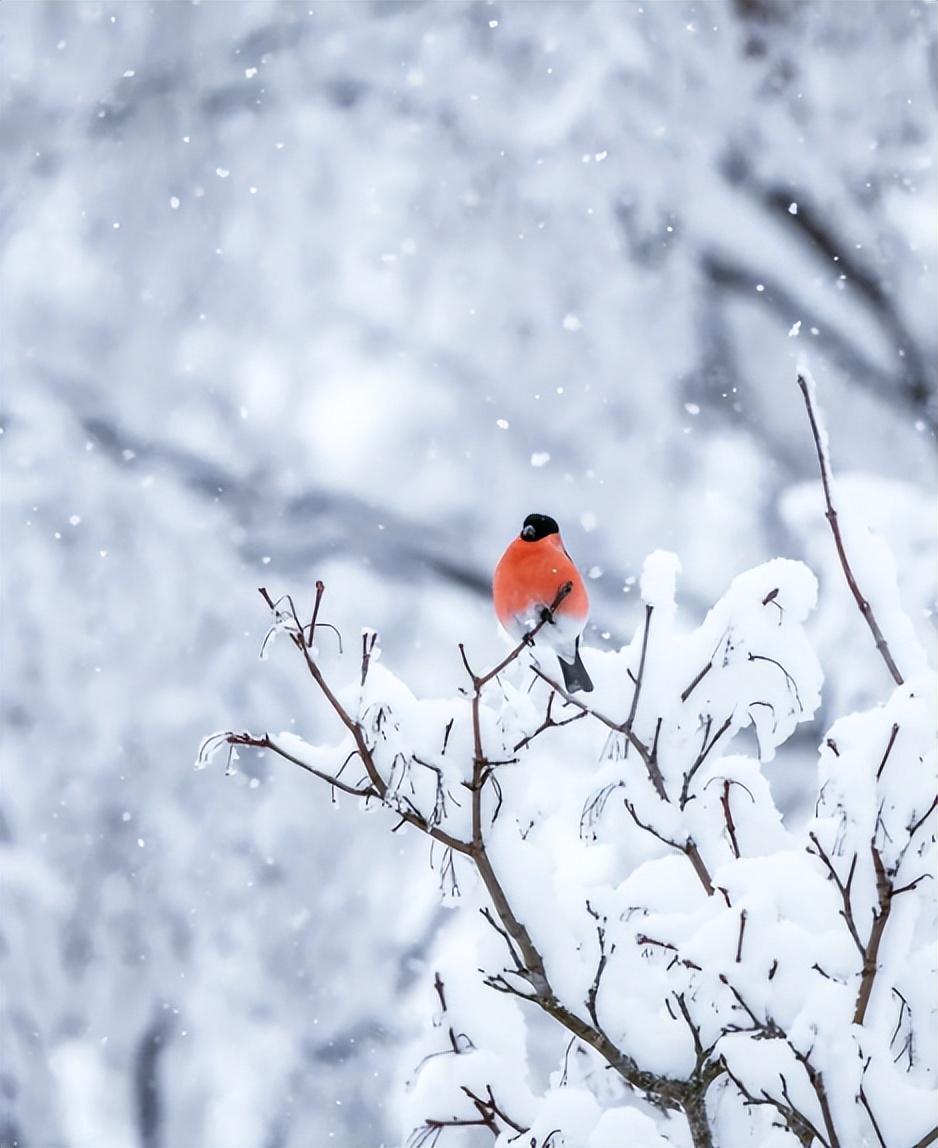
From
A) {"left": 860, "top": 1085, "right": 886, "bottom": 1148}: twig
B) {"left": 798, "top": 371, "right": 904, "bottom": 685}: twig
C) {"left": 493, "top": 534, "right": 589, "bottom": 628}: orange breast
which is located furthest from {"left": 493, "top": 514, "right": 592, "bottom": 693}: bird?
{"left": 860, "top": 1085, "right": 886, "bottom": 1148}: twig

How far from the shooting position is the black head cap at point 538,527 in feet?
8.45

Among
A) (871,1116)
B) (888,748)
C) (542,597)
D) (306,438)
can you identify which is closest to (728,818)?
(888,748)

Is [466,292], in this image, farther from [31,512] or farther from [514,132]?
[31,512]

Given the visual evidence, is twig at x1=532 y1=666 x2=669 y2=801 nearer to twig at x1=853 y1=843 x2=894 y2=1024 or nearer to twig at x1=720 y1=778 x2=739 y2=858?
twig at x1=720 y1=778 x2=739 y2=858

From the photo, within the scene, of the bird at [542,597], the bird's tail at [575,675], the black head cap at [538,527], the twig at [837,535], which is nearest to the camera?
the twig at [837,535]

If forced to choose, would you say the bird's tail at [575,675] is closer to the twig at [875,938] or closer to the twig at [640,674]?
the twig at [640,674]

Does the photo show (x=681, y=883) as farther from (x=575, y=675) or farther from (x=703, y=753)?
(x=575, y=675)

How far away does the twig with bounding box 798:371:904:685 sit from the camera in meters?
1.54

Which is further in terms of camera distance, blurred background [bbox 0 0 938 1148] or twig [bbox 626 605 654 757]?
blurred background [bbox 0 0 938 1148]

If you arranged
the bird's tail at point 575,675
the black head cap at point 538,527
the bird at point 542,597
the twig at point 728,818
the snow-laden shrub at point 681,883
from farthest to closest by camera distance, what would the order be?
the black head cap at point 538,527
the bird at point 542,597
the bird's tail at point 575,675
the twig at point 728,818
the snow-laden shrub at point 681,883

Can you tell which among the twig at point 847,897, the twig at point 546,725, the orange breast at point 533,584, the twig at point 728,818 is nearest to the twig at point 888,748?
the twig at point 847,897

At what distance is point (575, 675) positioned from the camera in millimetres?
1998

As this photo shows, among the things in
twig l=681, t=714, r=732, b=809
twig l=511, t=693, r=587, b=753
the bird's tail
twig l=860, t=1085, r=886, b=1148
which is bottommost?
twig l=860, t=1085, r=886, b=1148

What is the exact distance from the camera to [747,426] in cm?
832
